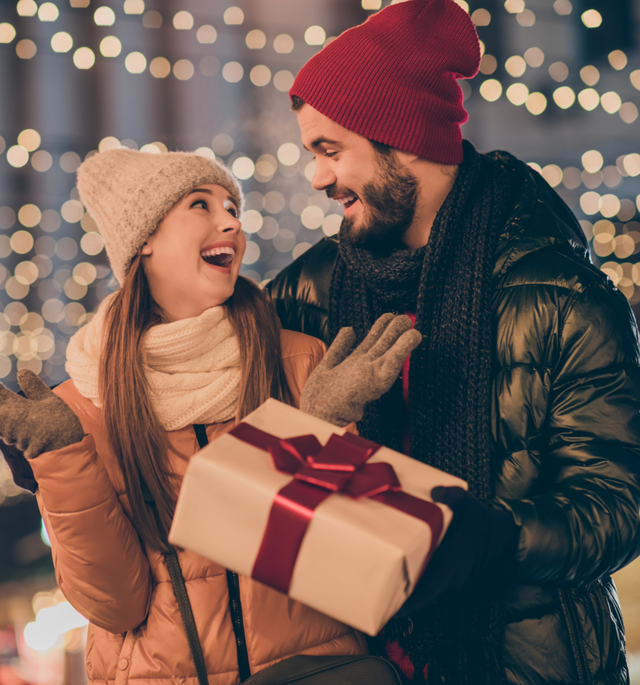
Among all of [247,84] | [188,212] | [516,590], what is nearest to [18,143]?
[247,84]

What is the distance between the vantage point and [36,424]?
2.65 feet

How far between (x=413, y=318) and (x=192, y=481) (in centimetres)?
60

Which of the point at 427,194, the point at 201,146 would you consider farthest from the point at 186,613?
the point at 201,146

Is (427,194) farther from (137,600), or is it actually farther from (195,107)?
(195,107)

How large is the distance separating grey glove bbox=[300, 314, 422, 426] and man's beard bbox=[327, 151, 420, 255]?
279 millimetres

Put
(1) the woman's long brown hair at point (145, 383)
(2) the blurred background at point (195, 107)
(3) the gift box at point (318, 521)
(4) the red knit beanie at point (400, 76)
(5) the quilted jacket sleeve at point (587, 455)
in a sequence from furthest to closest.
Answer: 1. (2) the blurred background at point (195, 107)
2. (4) the red knit beanie at point (400, 76)
3. (1) the woman's long brown hair at point (145, 383)
4. (5) the quilted jacket sleeve at point (587, 455)
5. (3) the gift box at point (318, 521)

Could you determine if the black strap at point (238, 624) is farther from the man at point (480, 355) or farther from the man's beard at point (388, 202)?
the man's beard at point (388, 202)

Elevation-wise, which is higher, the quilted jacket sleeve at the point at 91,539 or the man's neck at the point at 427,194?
the man's neck at the point at 427,194

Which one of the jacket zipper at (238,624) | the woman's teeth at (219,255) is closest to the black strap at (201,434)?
the jacket zipper at (238,624)

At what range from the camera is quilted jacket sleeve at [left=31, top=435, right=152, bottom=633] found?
821mm

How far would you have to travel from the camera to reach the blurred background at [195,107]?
321 cm

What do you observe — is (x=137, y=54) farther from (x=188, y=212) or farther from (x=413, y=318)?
(x=413, y=318)

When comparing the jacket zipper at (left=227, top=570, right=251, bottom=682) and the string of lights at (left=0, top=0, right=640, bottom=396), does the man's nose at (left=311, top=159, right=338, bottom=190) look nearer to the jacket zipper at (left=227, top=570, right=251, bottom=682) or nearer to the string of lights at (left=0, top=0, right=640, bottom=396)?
the jacket zipper at (left=227, top=570, right=251, bottom=682)

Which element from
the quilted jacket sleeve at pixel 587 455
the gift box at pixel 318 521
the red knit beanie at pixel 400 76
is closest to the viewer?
the gift box at pixel 318 521
